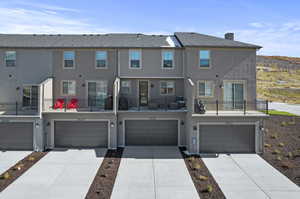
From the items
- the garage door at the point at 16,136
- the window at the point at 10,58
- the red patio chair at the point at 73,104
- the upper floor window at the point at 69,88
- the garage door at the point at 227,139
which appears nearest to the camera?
the garage door at the point at 227,139

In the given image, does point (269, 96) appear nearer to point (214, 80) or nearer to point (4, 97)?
point (214, 80)

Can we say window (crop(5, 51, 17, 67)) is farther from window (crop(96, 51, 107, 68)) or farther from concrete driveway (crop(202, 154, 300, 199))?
concrete driveway (crop(202, 154, 300, 199))

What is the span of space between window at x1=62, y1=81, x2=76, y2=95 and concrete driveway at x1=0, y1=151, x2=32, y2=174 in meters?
5.00

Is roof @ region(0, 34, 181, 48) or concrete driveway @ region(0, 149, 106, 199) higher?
roof @ region(0, 34, 181, 48)

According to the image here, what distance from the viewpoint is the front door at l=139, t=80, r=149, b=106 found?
57.0ft

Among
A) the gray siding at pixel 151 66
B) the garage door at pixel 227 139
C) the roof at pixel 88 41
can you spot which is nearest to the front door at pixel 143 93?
the gray siding at pixel 151 66

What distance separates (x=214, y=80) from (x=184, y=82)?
7.22ft

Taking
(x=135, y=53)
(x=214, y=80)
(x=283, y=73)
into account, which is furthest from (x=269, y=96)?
(x=135, y=53)

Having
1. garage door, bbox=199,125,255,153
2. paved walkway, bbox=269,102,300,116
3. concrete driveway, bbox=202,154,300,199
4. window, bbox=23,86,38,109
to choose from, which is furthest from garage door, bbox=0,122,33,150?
paved walkway, bbox=269,102,300,116

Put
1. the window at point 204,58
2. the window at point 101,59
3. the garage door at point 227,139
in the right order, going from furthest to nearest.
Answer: the window at point 101,59 → the window at point 204,58 → the garage door at point 227,139

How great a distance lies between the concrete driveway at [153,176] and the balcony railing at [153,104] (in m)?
2.92

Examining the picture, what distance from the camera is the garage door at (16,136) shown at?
1526 cm

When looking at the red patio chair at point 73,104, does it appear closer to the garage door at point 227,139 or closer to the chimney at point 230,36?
the garage door at point 227,139

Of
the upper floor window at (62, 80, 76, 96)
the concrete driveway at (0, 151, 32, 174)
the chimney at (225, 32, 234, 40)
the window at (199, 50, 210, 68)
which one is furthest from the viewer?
the chimney at (225, 32, 234, 40)
